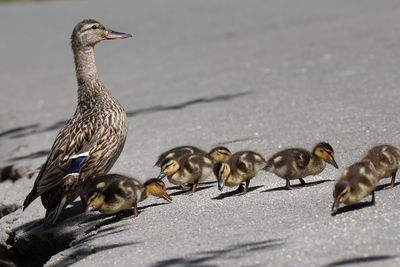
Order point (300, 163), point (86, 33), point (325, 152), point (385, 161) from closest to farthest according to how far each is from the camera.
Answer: point (385, 161), point (300, 163), point (325, 152), point (86, 33)

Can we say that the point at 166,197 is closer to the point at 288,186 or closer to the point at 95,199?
the point at 95,199

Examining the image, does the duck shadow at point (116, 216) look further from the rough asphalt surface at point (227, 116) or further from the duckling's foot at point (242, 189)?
the duckling's foot at point (242, 189)

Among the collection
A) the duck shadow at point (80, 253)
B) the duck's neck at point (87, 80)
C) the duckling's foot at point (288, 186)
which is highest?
the duck's neck at point (87, 80)

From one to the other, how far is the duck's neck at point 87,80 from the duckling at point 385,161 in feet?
7.85

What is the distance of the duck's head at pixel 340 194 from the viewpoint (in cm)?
593

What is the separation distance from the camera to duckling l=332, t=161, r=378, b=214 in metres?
5.94

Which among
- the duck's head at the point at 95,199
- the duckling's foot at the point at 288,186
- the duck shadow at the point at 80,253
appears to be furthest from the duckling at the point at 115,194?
the duckling's foot at the point at 288,186

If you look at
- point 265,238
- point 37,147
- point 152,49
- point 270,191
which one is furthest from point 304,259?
point 152,49

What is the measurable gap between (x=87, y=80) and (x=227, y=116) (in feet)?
8.87

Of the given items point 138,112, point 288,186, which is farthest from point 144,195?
point 138,112

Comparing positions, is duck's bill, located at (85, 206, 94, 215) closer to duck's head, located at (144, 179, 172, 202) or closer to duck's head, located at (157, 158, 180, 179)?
duck's head, located at (144, 179, 172, 202)

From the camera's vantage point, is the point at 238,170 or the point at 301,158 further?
the point at 238,170

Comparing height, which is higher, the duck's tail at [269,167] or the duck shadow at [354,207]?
the duck's tail at [269,167]

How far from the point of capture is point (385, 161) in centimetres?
656
